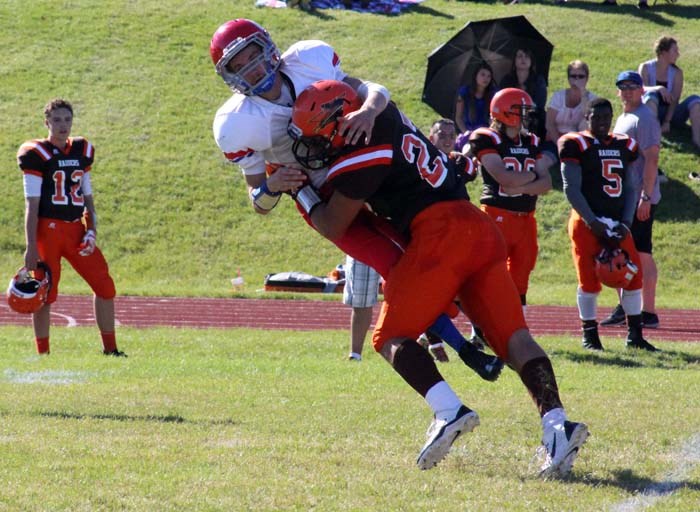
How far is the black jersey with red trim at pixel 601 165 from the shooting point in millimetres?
8531

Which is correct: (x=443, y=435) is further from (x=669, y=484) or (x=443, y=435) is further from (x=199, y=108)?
(x=199, y=108)

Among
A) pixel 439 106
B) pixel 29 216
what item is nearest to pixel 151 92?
pixel 439 106

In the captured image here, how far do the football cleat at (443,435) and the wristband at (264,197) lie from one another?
1170 mm

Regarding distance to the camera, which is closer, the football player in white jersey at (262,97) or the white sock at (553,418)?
the white sock at (553,418)

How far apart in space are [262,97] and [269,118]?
0.12m

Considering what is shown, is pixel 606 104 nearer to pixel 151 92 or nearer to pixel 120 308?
pixel 120 308

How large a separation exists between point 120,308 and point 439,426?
8611 millimetres

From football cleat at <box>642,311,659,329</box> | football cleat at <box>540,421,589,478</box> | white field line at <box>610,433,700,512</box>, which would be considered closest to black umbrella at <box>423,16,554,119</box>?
football cleat at <box>642,311,659,329</box>

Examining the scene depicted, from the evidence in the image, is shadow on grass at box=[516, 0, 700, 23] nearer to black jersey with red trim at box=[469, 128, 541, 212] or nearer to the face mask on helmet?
black jersey with red trim at box=[469, 128, 541, 212]

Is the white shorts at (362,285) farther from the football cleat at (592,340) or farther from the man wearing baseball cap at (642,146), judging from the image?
the man wearing baseball cap at (642,146)

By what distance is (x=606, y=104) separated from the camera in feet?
27.9

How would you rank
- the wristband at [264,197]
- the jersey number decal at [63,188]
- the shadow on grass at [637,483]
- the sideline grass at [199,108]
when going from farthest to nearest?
the sideline grass at [199,108]
the jersey number decal at [63,188]
the wristband at [264,197]
the shadow on grass at [637,483]

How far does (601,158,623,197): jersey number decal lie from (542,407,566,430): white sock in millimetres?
4409

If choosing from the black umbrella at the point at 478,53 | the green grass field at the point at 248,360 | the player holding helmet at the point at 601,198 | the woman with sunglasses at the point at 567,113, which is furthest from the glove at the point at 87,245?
the black umbrella at the point at 478,53
